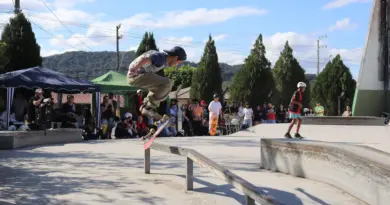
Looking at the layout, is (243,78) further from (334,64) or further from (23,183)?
(23,183)

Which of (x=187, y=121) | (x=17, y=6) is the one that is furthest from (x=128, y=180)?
(x=17, y=6)

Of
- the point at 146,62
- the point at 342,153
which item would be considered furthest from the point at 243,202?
the point at 146,62

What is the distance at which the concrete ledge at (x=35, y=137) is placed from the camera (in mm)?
11641

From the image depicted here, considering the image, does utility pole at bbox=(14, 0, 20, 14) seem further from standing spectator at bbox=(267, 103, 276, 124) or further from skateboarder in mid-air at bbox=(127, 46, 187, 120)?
skateboarder in mid-air at bbox=(127, 46, 187, 120)

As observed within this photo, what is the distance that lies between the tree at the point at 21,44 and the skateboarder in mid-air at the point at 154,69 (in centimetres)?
1753

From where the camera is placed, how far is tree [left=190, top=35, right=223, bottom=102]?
36.5 metres

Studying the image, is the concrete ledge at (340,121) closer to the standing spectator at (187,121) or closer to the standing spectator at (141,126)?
the standing spectator at (187,121)

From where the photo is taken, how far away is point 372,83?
2055 centimetres

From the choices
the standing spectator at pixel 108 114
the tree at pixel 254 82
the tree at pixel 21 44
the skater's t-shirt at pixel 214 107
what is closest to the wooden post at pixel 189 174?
the standing spectator at pixel 108 114

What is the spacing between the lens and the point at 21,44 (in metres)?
23.4

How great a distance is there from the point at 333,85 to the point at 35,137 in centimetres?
2686

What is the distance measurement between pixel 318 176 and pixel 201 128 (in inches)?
454

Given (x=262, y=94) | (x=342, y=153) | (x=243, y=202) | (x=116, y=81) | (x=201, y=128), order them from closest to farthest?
(x=243, y=202)
(x=342, y=153)
(x=201, y=128)
(x=116, y=81)
(x=262, y=94)

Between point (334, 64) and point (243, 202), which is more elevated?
point (334, 64)
